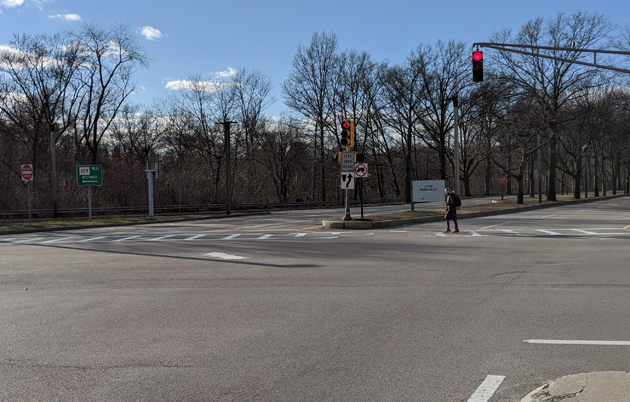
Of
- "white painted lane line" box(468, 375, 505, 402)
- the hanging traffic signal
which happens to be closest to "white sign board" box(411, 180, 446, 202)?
the hanging traffic signal

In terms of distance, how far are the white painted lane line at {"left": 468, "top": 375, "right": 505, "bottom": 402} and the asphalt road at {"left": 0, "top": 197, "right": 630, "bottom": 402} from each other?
0.02 meters

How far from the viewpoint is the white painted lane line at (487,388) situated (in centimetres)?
410

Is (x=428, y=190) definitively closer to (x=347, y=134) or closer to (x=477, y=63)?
(x=347, y=134)

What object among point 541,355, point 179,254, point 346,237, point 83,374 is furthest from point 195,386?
point 346,237

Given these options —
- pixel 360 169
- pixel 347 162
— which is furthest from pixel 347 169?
pixel 360 169

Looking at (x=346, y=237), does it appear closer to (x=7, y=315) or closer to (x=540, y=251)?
(x=540, y=251)

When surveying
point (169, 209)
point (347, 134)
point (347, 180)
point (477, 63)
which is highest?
point (477, 63)

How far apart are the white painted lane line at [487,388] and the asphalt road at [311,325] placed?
17 millimetres

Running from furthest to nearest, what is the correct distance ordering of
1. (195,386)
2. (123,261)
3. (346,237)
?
(346,237), (123,261), (195,386)

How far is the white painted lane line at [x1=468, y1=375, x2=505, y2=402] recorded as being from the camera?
4.10 metres

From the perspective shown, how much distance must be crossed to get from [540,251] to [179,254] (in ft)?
31.8

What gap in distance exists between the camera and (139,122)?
5772cm

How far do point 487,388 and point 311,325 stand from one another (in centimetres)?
260

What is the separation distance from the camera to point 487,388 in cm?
430
